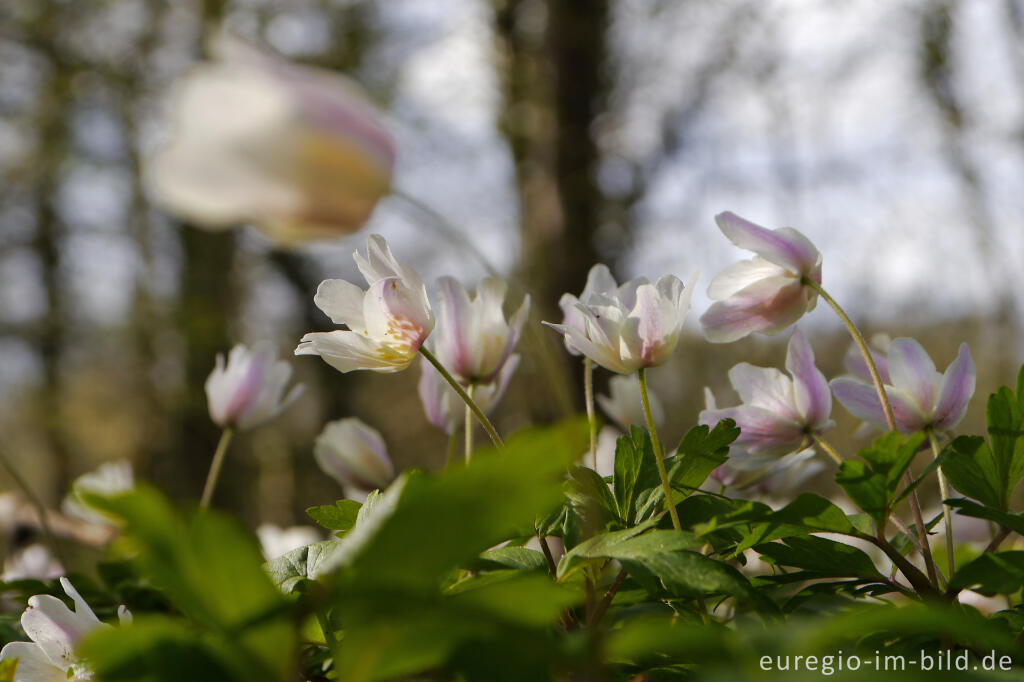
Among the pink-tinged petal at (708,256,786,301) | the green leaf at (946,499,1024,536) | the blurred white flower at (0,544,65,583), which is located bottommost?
the blurred white flower at (0,544,65,583)

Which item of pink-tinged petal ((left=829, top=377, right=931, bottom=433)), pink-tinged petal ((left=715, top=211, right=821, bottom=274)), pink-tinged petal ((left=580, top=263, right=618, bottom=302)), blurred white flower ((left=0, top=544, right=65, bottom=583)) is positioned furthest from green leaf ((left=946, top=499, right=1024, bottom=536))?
blurred white flower ((left=0, top=544, right=65, bottom=583))

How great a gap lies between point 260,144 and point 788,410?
60 cm

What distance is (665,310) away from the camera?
0.80 m

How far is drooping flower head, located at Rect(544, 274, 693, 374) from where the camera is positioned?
Result: 80cm

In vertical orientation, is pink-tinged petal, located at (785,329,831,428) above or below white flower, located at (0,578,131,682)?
above

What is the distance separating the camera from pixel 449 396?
3.47 ft

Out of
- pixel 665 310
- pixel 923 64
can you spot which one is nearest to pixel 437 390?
pixel 665 310

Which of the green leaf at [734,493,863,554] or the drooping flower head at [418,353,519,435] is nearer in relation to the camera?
the green leaf at [734,493,863,554]

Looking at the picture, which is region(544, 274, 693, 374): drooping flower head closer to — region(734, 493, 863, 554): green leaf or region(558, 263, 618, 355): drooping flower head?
region(558, 263, 618, 355): drooping flower head

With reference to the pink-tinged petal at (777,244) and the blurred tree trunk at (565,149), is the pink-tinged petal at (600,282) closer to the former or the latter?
the pink-tinged petal at (777,244)

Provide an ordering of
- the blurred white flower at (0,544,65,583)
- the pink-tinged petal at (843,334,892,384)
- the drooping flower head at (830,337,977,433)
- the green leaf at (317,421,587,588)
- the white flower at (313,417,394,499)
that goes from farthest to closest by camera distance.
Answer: the blurred white flower at (0,544,65,583) → the white flower at (313,417,394,499) → the pink-tinged petal at (843,334,892,384) → the drooping flower head at (830,337,977,433) → the green leaf at (317,421,587,588)

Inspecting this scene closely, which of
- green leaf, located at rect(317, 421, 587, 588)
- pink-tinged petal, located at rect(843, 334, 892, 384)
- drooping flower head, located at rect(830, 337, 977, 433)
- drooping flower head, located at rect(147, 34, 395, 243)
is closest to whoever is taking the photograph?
green leaf, located at rect(317, 421, 587, 588)

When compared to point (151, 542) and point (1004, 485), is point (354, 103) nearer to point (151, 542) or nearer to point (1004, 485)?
point (151, 542)

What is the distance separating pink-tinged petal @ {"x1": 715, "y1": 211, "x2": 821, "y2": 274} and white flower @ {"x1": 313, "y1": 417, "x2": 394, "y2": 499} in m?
0.58
